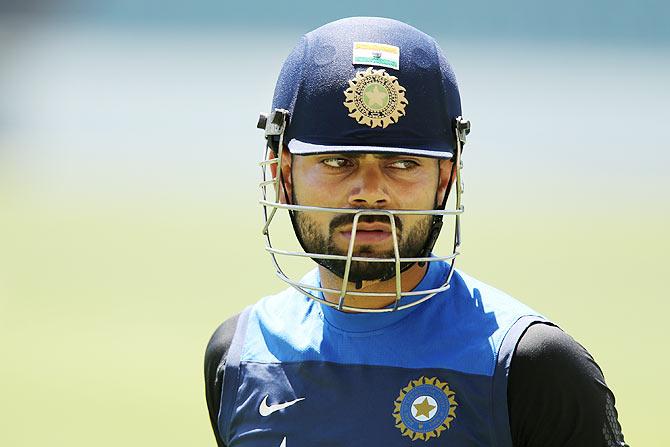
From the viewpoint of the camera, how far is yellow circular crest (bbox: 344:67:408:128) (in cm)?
212

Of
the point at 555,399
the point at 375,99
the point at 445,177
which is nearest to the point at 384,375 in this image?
the point at 555,399

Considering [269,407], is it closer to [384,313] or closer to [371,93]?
[384,313]

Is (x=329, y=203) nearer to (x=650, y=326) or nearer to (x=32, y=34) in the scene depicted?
(x=650, y=326)

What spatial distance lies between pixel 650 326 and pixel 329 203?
4.57 m

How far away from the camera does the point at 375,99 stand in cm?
213

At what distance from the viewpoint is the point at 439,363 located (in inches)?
80.4

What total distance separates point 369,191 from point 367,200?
0.06 feet

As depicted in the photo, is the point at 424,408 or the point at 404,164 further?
the point at 404,164

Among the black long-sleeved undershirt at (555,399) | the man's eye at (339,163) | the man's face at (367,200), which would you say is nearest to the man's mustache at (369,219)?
the man's face at (367,200)

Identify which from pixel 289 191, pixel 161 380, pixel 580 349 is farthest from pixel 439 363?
pixel 161 380

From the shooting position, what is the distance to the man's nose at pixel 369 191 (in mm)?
2039

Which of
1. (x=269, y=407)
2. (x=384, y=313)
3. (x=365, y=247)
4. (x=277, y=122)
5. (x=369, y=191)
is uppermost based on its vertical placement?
(x=277, y=122)

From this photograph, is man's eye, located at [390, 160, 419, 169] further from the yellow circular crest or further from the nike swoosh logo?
the nike swoosh logo

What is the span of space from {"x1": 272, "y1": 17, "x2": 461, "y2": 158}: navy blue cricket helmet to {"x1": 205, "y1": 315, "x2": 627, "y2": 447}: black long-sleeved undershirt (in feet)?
1.50
